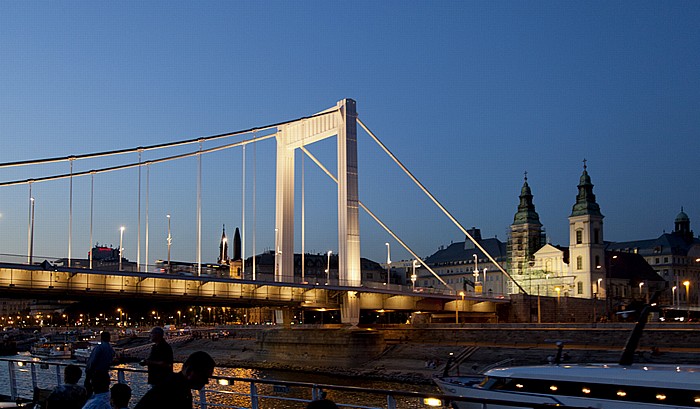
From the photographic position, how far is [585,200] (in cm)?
13200

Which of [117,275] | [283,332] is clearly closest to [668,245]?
[283,332]

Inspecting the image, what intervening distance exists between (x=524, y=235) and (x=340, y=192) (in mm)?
89887

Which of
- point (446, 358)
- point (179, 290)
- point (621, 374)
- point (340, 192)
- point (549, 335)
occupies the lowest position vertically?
point (446, 358)

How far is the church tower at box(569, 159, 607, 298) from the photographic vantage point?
126 metres

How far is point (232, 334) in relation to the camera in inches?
3893

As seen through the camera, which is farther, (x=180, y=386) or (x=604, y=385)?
(x=604, y=385)

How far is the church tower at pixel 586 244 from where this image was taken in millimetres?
125500

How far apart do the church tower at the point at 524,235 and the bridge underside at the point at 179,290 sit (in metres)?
76.5

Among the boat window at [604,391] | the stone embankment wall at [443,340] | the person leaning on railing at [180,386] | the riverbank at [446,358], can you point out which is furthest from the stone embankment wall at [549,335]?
the person leaning on railing at [180,386]

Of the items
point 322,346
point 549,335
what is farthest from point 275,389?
point 549,335

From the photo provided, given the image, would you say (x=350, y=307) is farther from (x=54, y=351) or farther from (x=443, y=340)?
(x=54, y=351)

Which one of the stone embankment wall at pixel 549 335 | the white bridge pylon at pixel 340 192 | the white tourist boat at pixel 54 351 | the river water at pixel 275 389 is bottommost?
the white tourist boat at pixel 54 351

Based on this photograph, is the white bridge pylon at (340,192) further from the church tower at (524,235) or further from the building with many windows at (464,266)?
the building with many windows at (464,266)

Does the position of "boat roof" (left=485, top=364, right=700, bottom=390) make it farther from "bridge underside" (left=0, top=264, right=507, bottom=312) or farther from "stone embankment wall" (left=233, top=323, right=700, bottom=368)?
"stone embankment wall" (left=233, top=323, right=700, bottom=368)
